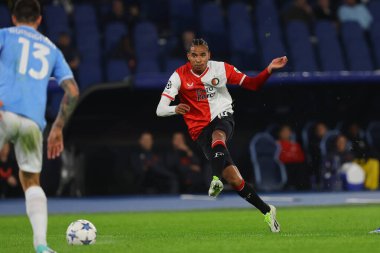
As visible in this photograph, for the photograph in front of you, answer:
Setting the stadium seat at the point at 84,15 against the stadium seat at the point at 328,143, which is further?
the stadium seat at the point at 84,15

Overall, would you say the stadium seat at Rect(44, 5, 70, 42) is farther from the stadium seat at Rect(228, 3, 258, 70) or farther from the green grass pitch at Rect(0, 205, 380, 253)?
the green grass pitch at Rect(0, 205, 380, 253)

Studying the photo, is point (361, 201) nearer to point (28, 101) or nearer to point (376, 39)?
point (376, 39)

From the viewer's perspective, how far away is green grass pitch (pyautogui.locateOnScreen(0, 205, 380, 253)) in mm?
9602

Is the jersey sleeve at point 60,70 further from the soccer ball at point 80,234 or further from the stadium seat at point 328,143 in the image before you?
the stadium seat at point 328,143

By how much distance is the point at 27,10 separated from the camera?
8.48 metres

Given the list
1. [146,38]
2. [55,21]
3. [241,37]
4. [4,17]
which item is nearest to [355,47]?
[241,37]

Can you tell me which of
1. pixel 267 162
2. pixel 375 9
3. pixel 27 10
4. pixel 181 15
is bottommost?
pixel 267 162

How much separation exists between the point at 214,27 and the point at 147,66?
1948 mm

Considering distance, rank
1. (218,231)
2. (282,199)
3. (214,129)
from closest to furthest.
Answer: (218,231)
(214,129)
(282,199)

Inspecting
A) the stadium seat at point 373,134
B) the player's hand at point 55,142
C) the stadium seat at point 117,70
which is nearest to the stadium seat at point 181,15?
the stadium seat at point 117,70

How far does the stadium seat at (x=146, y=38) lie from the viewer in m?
21.9

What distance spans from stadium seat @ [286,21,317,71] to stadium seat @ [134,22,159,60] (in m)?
3.06

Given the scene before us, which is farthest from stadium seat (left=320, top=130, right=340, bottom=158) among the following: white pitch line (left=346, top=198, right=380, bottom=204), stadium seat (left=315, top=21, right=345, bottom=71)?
white pitch line (left=346, top=198, right=380, bottom=204)

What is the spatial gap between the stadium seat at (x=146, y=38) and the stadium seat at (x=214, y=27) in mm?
1074
